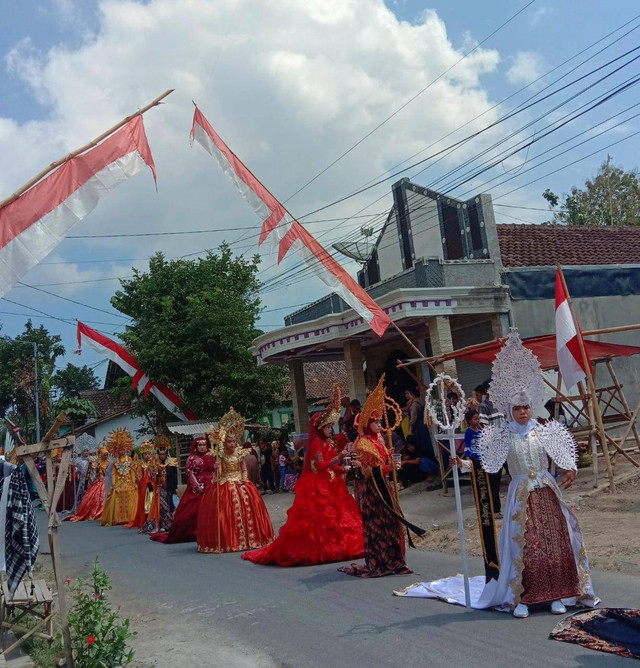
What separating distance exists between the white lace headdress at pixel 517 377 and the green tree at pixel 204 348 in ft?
55.8

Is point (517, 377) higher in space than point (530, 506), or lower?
higher

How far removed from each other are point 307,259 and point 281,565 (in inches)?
170

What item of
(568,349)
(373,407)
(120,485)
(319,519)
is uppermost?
(568,349)

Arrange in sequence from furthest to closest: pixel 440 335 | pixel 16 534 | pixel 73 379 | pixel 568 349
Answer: pixel 73 379 → pixel 440 335 → pixel 568 349 → pixel 16 534

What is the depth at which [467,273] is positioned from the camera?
16.8 meters

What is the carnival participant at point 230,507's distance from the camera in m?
11.2

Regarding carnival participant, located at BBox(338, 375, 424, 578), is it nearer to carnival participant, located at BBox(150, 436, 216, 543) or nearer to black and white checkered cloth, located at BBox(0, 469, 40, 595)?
black and white checkered cloth, located at BBox(0, 469, 40, 595)

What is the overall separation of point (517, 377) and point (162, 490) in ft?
33.7

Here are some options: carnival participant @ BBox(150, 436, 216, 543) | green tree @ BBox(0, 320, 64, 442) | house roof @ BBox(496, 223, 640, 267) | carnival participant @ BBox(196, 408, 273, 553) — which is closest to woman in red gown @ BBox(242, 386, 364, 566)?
carnival participant @ BBox(196, 408, 273, 553)

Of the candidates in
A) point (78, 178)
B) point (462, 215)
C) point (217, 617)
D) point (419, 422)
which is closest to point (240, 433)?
point (419, 422)

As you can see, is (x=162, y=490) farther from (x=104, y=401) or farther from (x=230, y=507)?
(x=104, y=401)

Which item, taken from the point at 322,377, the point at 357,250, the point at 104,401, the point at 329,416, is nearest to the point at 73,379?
the point at 104,401

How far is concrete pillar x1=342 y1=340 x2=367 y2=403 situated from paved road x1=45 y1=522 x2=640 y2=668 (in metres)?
8.45

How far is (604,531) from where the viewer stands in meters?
8.92
